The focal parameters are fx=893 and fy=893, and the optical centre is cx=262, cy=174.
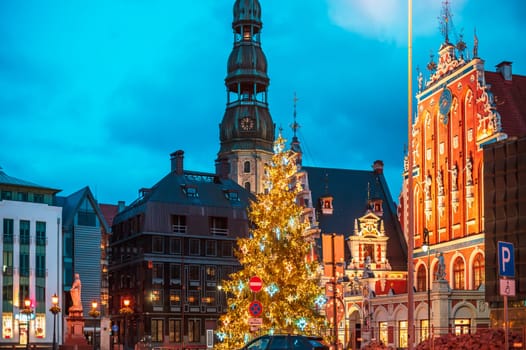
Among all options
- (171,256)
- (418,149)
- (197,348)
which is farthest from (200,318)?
(418,149)

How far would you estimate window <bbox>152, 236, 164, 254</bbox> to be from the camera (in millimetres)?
83188

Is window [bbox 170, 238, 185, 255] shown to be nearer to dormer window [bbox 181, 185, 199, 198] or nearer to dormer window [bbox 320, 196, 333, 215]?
dormer window [bbox 181, 185, 199, 198]

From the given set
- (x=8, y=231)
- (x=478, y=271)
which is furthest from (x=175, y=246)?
(x=478, y=271)

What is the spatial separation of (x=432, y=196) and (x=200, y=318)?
→ 29189mm

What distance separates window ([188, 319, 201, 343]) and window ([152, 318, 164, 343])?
9.08 ft

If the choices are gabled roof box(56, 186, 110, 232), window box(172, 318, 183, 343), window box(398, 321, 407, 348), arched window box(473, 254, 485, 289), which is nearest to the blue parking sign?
arched window box(473, 254, 485, 289)

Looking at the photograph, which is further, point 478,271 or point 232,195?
point 232,195

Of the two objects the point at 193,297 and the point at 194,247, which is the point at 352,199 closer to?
the point at 194,247

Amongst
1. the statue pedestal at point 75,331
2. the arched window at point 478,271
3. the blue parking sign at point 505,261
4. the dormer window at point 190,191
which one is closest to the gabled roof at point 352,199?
the dormer window at point 190,191

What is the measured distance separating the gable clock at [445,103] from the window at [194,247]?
1200 inches

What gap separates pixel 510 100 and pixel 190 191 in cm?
3702

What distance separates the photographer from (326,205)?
266 ft

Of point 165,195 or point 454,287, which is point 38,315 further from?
point 454,287

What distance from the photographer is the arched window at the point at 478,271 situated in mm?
57500
